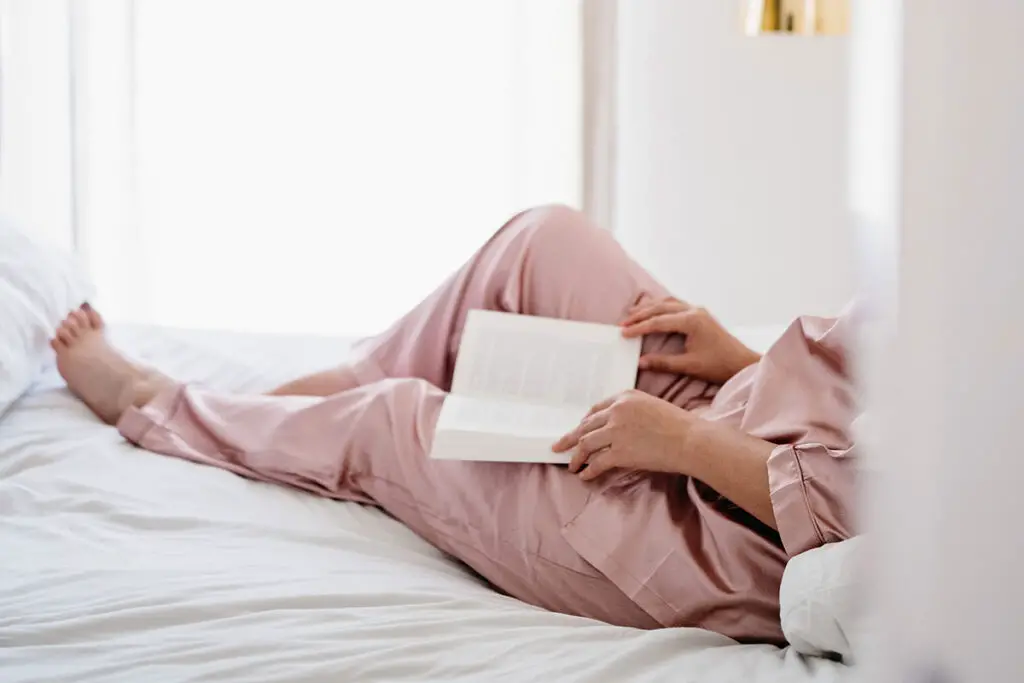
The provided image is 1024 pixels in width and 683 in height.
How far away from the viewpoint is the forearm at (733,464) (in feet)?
3.12

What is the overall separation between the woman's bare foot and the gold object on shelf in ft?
5.14

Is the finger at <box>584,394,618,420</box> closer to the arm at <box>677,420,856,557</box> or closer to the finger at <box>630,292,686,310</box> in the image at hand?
the arm at <box>677,420,856,557</box>

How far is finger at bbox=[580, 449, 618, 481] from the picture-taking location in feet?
3.30

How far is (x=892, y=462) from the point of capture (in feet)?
1.00

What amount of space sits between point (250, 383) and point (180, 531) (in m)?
0.45

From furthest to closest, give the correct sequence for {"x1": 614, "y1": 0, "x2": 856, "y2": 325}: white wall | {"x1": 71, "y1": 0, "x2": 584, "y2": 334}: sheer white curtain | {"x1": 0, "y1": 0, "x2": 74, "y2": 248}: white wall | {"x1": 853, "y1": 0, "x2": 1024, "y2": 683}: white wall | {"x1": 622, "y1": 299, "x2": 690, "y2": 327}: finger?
{"x1": 614, "y1": 0, "x2": 856, "y2": 325}: white wall → {"x1": 71, "y1": 0, "x2": 584, "y2": 334}: sheer white curtain → {"x1": 0, "y1": 0, "x2": 74, "y2": 248}: white wall → {"x1": 622, "y1": 299, "x2": 690, "y2": 327}: finger → {"x1": 853, "y1": 0, "x2": 1024, "y2": 683}: white wall

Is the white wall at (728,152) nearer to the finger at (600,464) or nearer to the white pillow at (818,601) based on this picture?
the finger at (600,464)

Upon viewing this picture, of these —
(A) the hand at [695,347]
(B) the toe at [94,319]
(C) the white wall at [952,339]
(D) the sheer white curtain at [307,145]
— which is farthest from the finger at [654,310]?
(D) the sheer white curtain at [307,145]

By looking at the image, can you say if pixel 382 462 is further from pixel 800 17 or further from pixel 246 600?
pixel 800 17

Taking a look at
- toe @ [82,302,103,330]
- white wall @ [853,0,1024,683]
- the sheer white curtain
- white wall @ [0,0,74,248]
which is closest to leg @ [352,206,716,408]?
toe @ [82,302,103,330]

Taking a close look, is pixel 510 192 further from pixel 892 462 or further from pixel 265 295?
pixel 892 462

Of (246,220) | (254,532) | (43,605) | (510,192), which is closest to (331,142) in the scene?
(246,220)

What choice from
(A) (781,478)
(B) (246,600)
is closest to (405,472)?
(B) (246,600)

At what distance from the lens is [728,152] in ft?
8.44
